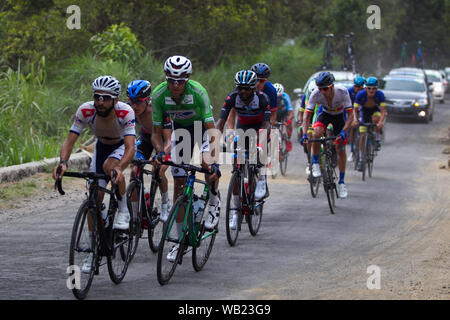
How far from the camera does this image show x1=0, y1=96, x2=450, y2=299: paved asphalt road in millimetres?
7375

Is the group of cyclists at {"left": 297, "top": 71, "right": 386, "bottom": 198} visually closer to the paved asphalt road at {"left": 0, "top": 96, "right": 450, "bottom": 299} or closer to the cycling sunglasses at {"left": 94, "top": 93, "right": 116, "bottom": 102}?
the paved asphalt road at {"left": 0, "top": 96, "right": 450, "bottom": 299}

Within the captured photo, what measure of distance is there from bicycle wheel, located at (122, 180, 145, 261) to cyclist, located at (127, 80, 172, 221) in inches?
22.4

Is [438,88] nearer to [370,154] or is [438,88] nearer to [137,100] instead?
[370,154]

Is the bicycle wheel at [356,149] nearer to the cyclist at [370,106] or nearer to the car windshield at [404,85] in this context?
the cyclist at [370,106]

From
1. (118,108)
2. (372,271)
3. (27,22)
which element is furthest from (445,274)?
(27,22)

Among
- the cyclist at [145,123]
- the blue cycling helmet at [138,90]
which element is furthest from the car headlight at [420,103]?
the blue cycling helmet at [138,90]

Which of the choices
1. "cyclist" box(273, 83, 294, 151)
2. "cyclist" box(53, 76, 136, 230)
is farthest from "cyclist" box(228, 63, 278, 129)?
"cyclist" box(273, 83, 294, 151)

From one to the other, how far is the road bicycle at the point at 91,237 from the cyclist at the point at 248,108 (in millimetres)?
2447

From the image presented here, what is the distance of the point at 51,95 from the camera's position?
18438mm

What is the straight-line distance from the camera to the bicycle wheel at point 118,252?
24.0ft

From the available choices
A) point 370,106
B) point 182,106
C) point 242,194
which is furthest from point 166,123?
point 370,106

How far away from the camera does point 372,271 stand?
823cm

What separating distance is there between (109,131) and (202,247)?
5.16 ft

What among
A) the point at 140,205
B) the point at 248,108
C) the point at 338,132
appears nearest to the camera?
the point at 140,205
